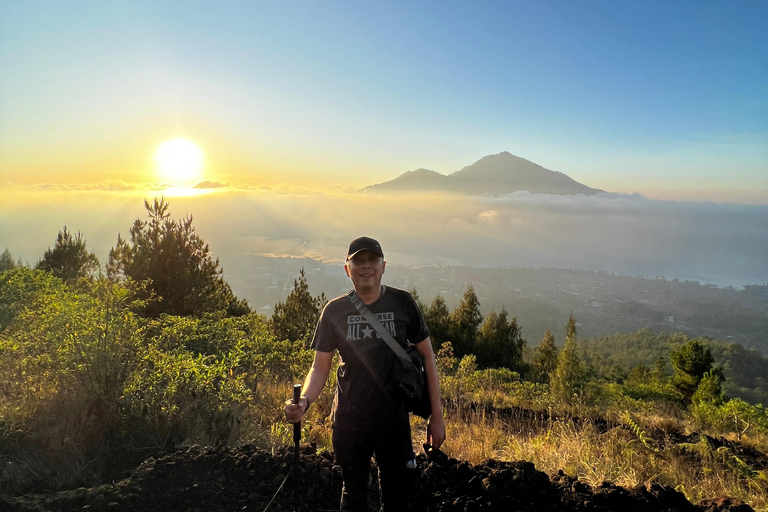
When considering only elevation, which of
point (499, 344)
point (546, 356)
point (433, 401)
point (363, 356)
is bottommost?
point (546, 356)

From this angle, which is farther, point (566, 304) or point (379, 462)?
point (566, 304)

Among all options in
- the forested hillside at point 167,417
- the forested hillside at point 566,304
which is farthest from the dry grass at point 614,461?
the forested hillside at point 566,304

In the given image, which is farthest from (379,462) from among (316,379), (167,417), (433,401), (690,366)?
(690,366)

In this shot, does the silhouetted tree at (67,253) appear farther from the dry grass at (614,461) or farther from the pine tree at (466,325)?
the pine tree at (466,325)

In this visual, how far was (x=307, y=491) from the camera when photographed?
2.80 m

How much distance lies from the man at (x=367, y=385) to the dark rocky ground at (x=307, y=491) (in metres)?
0.30

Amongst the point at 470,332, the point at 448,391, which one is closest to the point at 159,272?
the point at 448,391

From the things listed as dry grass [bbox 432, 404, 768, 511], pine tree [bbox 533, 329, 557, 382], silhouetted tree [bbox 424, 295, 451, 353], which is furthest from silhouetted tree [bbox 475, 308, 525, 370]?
dry grass [bbox 432, 404, 768, 511]

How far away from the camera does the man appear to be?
2.16 meters

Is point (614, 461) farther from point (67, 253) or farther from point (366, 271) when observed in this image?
point (67, 253)

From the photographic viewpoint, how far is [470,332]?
1183 inches

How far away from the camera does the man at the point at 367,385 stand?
85.0 inches

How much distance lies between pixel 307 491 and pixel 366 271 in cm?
173

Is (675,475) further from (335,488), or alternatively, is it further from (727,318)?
(727,318)
